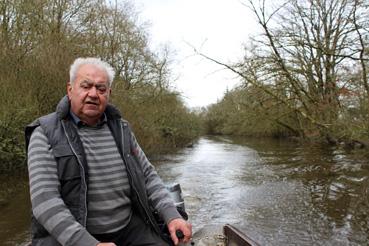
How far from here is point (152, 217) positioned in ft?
8.87

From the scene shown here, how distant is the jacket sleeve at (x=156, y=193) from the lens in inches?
Answer: 107

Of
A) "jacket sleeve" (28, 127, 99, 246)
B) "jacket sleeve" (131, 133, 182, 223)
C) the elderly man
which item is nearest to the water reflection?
"jacket sleeve" (131, 133, 182, 223)

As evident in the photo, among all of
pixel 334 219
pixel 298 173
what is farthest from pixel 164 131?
pixel 334 219

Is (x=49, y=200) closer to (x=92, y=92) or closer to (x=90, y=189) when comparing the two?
(x=90, y=189)

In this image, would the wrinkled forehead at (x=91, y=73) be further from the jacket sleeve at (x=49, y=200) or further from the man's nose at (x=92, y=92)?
the jacket sleeve at (x=49, y=200)

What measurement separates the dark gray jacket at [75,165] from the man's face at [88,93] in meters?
0.07

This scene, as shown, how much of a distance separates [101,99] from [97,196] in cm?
63

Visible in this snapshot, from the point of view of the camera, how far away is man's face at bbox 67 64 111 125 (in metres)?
2.55

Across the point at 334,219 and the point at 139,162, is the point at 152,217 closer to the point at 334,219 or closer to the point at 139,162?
the point at 139,162

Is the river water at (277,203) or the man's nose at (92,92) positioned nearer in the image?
the man's nose at (92,92)

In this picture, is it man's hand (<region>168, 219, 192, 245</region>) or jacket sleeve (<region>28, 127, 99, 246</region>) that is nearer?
jacket sleeve (<region>28, 127, 99, 246</region>)

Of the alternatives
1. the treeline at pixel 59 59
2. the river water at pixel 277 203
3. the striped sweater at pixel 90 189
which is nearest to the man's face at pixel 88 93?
the striped sweater at pixel 90 189

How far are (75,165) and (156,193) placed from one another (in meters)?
0.71

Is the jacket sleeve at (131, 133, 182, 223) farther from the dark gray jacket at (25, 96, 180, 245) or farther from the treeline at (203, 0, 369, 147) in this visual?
the treeline at (203, 0, 369, 147)
